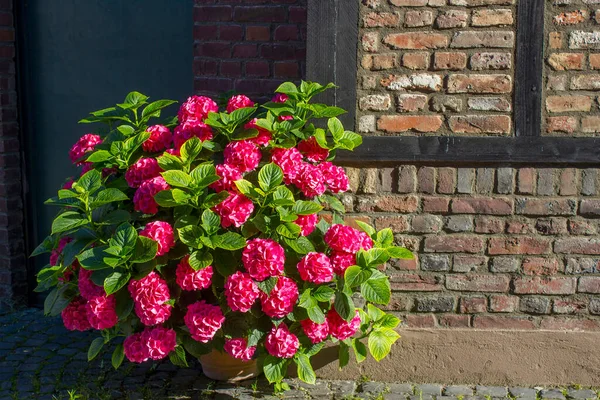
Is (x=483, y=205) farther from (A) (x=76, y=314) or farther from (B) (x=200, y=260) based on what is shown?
(A) (x=76, y=314)

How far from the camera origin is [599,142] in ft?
11.3

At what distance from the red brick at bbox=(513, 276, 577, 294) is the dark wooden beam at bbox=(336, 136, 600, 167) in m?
0.51

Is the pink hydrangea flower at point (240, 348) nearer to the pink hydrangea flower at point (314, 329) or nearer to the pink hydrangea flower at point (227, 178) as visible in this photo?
the pink hydrangea flower at point (314, 329)

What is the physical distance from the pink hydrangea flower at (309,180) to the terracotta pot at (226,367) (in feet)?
2.83

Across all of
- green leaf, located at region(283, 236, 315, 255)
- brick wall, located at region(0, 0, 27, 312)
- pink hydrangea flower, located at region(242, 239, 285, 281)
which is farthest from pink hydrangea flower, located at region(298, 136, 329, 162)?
brick wall, located at region(0, 0, 27, 312)

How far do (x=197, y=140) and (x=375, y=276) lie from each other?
86cm

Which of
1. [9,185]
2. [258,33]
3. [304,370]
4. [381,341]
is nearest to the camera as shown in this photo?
[304,370]

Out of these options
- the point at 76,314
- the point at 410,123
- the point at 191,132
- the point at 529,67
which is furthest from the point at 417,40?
the point at 76,314

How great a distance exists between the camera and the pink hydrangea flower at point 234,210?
9.89ft

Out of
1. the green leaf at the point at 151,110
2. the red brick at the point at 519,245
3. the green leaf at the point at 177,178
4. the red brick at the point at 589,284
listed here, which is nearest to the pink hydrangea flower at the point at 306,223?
the green leaf at the point at 177,178

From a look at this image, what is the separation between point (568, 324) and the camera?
11.9 feet

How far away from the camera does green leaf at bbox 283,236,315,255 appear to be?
3127mm

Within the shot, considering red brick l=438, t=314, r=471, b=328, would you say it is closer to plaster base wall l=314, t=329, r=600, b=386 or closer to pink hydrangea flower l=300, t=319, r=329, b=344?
plaster base wall l=314, t=329, r=600, b=386

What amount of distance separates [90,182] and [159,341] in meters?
0.65
